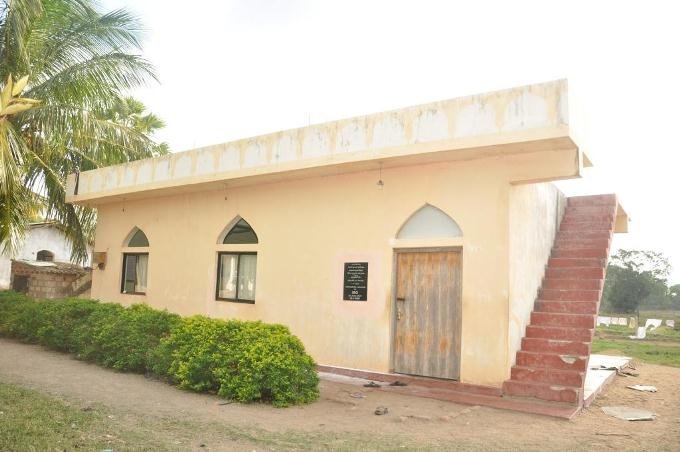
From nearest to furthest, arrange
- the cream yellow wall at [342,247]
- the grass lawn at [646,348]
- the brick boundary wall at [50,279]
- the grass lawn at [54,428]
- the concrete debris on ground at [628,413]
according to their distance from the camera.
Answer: the grass lawn at [54,428] < the concrete debris on ground at [628,413] < the cream yellow wall at [342,247] < the grass lawn at [646,348] < the brick boundary wall at [50,279]

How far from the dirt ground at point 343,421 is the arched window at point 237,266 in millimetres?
3024

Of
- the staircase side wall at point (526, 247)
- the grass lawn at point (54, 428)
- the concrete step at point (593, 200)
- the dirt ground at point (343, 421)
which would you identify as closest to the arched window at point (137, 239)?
the dirt ground at point (343, 421)

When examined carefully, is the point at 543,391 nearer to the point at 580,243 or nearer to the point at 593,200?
the point at 580,243

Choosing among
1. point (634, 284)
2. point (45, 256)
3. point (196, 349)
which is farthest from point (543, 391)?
point (634, 284)

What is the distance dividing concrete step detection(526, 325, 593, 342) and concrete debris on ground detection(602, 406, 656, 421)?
888 millimetres

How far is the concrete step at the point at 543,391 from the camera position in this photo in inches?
251

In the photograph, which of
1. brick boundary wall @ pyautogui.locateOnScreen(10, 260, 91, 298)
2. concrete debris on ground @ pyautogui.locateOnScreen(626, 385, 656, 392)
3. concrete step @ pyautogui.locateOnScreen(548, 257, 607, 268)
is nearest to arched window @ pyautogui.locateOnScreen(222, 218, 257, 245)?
concrete step @ pyautogui.locateOnScreen(548, 257, 607, 268)

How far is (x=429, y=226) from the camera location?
7.84m

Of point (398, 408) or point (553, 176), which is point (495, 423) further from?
point (553, 176)

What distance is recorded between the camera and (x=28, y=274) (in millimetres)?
17109

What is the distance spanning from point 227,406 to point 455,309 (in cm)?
337

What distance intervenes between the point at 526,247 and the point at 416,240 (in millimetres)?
1604

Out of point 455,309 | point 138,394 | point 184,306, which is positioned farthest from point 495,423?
point 184,306

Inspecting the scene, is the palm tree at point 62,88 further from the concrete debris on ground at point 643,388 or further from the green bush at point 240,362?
the concrete debris on ground at point 643,388
